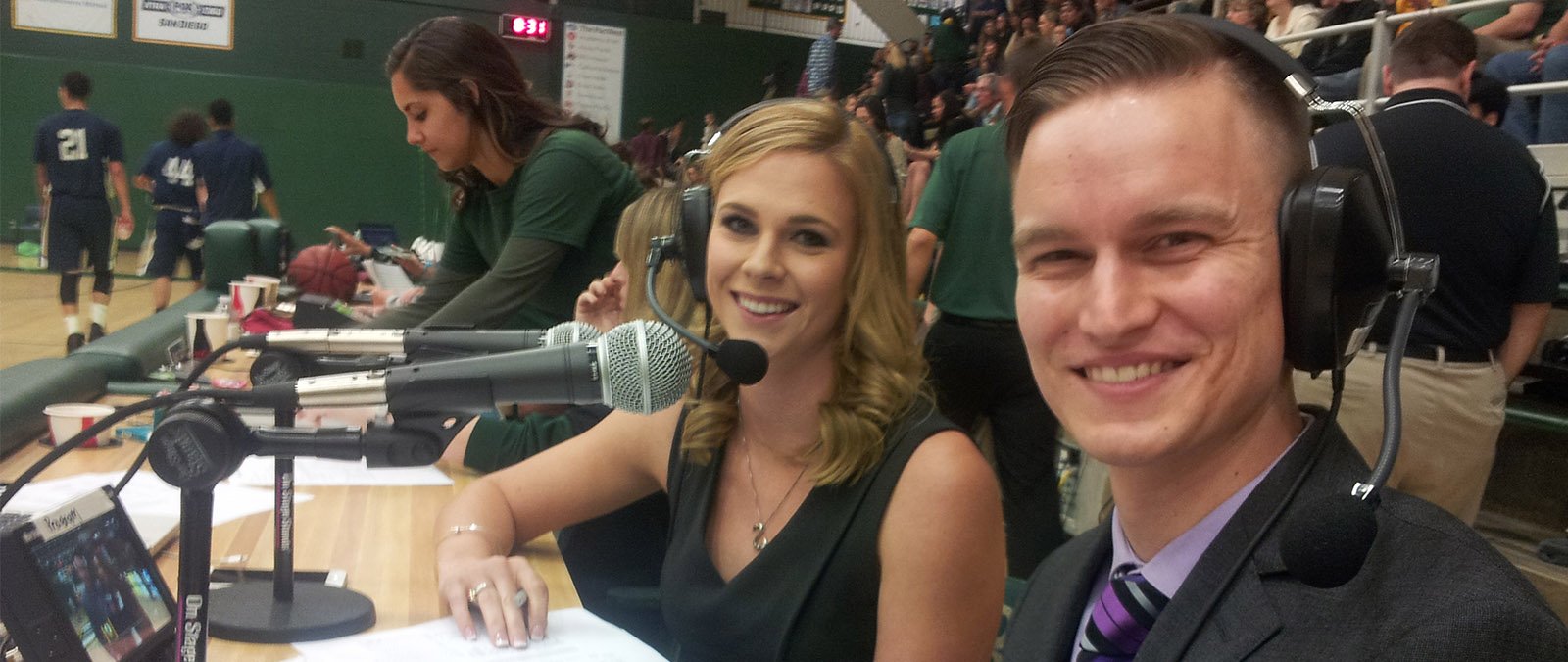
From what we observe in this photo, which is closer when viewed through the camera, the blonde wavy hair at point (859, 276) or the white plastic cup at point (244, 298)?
the blonde wavy hair at point (859, 276)

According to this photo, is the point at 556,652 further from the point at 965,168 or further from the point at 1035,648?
the point at 965,168

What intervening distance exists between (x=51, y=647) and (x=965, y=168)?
2717 mm

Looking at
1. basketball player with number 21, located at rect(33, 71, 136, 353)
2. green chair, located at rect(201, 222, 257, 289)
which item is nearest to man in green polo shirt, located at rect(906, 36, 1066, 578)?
green chair, located at rect(201, 222, 257, 289)

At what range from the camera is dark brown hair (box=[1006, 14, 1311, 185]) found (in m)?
0.89

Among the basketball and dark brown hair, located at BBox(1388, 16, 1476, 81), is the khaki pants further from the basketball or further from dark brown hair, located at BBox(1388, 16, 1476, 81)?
the basketball

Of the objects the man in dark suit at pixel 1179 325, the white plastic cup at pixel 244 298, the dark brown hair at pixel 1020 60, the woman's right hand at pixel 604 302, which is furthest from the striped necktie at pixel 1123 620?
the white plastic cup at pixel 244 298

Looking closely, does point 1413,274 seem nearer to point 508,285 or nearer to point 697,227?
point 697,227

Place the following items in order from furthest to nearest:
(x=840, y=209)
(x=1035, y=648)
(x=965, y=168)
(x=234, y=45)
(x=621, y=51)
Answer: (x=621, y=51), (x=234, y=45), (x=965, y=168), (x=840, y=209), (x=1035, y=648)

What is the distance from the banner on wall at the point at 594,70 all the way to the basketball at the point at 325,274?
29.3 feet

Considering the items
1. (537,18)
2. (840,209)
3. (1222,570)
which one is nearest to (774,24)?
(537,18)

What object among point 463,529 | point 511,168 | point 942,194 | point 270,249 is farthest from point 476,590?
point 270,249

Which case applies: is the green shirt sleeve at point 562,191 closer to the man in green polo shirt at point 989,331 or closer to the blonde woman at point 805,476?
the blonde woman at point 805,476

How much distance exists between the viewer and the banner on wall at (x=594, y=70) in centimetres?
1327

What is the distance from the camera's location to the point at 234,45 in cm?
1255
